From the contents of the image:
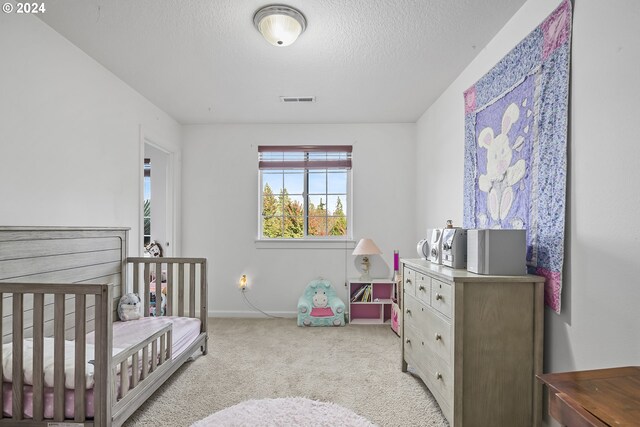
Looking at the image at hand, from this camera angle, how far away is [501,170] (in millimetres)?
2082

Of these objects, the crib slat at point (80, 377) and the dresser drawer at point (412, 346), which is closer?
the crib slat at point (80, 377)

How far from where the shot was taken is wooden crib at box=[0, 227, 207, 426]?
155 cm

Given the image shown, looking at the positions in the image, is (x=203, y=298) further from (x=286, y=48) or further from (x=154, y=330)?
(x=286, y=48)

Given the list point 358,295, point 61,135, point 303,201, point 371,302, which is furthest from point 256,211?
point 61,135

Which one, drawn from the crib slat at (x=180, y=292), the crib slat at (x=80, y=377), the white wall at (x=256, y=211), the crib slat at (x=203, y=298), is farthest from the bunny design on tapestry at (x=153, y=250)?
the crib slat at (x=80, y=377)

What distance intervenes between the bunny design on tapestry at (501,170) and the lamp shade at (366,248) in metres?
1.68

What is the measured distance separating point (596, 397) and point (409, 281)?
157cm

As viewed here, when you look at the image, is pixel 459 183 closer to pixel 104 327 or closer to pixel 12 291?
pixel 104 327

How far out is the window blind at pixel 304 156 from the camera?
13.7ft

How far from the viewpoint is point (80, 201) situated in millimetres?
2453

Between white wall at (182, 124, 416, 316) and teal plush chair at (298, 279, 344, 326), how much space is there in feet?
0.67

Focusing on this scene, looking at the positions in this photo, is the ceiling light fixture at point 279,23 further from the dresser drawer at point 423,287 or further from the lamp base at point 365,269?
the lamp base at point 365,269

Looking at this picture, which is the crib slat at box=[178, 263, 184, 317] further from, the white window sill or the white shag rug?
the white window sill

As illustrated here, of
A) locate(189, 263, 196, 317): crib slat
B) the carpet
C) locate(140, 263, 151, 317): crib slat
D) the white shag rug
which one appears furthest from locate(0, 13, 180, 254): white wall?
the white shag rug
